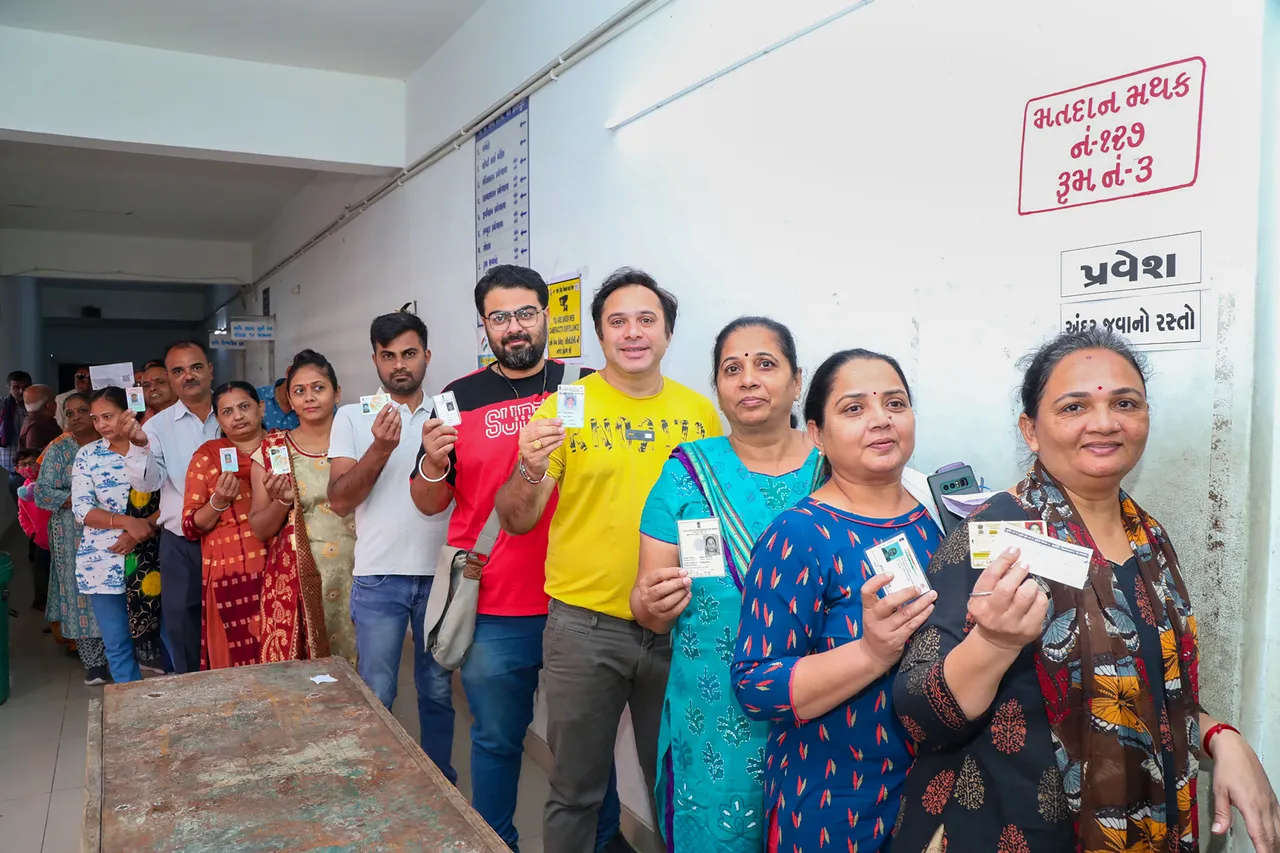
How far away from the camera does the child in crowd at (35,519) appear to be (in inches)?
205

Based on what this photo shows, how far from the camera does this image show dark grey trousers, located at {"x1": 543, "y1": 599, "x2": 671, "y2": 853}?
2.08 meters

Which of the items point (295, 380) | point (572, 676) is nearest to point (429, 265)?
point (295, 380)

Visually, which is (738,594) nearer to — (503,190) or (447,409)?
(447,409)

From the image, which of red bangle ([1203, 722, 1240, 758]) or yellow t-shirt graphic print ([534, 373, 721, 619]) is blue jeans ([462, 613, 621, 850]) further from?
red bangle ([1203, 722, 1240, 758])

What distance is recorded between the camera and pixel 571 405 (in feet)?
6.31

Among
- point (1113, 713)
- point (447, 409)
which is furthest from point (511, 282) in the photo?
point (1113, 713)

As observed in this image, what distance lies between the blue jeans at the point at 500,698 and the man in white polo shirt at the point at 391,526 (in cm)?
46

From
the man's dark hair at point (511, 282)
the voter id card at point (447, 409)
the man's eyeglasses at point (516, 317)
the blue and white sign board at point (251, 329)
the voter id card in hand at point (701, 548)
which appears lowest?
the voter id card in hand at point (701, 548)

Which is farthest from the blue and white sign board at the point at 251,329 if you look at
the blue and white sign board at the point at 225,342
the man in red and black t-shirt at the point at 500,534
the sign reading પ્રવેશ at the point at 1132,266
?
the sign reading પ્રવેશ at the point at 1132,266

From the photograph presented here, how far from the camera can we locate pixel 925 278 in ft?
6.02

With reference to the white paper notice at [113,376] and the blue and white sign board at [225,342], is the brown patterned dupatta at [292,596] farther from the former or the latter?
the blue and white sign board at [225,342]

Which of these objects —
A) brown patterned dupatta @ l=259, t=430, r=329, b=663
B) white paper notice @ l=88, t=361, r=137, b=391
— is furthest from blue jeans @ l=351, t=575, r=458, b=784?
white paper notice @ l=88, t=361, r=137, b=391

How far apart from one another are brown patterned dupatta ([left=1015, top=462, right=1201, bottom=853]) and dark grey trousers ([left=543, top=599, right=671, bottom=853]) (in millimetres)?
1082

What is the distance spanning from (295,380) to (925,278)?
219 cm
